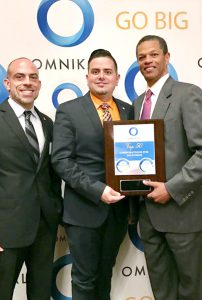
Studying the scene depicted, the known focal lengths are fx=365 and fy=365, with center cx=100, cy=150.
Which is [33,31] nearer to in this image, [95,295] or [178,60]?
[178,60]

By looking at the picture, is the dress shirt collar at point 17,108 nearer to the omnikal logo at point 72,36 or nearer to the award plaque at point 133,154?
the award plaque at point 133,154

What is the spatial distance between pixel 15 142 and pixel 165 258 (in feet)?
2.87

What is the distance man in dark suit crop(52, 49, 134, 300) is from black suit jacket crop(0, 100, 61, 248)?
0.48ft

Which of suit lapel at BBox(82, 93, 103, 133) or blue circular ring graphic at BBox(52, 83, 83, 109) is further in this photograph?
blue circular ring graphic at BBox(52, 83, 83, 109)

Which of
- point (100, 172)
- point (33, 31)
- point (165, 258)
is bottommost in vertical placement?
point (165, 258)

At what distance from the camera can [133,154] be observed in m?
1.59

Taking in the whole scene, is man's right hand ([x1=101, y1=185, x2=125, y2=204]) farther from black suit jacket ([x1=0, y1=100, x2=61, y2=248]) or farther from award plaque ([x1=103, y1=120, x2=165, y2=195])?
black suit jacket ([x1=0, y1=100, x2=61, y2=248])

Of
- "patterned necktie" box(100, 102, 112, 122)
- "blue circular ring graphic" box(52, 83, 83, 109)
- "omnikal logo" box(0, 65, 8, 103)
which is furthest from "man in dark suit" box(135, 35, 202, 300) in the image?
"omnikal logo" box(0, 65, 8, 103)

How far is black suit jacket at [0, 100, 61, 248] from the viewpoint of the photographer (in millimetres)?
1578

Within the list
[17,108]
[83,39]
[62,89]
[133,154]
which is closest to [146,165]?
[133,154]

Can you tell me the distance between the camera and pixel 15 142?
5.21ft

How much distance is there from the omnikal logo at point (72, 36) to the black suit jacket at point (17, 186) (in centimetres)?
65

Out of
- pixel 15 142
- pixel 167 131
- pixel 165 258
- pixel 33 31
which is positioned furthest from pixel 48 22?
pixel 165 258

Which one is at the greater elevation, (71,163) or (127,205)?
(71,163)
